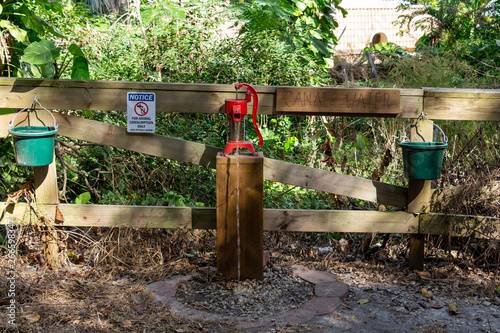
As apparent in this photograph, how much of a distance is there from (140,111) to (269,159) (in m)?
0.99

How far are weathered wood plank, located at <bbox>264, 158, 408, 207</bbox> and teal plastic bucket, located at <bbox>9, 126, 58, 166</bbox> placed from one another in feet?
4.96

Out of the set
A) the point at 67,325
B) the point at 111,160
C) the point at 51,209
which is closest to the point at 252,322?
the point at 67,325

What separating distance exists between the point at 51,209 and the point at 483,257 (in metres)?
3.36

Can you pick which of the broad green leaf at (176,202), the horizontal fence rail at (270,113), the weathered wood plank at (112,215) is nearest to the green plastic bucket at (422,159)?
the horizontal fence rail at (270,113)

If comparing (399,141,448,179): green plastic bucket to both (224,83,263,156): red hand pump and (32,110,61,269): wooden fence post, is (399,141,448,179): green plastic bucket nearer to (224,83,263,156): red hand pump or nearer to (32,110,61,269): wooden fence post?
(224,83,263,156): red hand pump

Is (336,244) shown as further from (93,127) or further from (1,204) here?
(1,204)

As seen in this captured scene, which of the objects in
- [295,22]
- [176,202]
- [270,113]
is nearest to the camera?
[270,113]

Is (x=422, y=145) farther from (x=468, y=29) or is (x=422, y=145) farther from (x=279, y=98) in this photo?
(x=468, y=29)

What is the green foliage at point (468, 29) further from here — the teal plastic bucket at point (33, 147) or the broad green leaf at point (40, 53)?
the teal plastic bucket at point (33, 147)

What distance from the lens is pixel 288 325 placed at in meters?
2.97

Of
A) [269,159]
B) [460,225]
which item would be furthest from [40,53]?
[460,225]

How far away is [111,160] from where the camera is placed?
4926 mm

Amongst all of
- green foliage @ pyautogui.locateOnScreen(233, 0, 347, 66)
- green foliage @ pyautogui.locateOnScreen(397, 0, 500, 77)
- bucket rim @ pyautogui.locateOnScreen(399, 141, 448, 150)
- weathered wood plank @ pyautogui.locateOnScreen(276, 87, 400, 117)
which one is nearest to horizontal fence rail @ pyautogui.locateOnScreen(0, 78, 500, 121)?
weathered wood plank @ pyautogui.locateOnScreen(276, 87, 400, 117)

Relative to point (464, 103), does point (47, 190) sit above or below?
below
